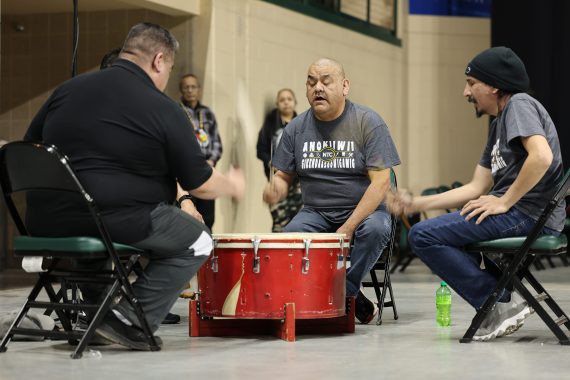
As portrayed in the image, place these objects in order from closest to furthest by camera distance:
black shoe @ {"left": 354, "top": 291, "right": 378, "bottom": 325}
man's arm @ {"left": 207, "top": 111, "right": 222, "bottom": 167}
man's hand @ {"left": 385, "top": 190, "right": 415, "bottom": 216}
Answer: man's hand @ {"left": 385, "top": 190, "right": 415, "bottom": 216}
black shoe @ {"left": 354, "top": 291, "right": 378, "bottom": 325}
man's arm @ {"left": 207, "top": 111, "right": 222, "bottom": 167}

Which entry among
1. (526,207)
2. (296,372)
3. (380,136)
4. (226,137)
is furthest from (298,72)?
(296,372)

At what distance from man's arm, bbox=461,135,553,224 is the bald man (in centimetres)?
80

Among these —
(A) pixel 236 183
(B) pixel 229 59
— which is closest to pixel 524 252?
(A) pixel 236 183

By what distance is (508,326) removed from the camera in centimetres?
474

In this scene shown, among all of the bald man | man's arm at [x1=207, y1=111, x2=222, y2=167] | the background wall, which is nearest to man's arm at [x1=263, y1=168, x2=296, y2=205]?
the bald man

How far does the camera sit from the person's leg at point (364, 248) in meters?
5.33

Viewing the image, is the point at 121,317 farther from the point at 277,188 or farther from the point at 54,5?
the point at 54,5

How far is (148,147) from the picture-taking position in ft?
14.1

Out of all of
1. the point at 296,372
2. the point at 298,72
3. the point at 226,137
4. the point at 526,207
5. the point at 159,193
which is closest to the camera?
the point at 296,372

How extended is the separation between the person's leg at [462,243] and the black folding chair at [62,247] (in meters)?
1.24

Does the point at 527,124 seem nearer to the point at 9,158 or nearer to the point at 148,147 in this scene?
the point at 148,147

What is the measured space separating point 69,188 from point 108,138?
0.93 ft

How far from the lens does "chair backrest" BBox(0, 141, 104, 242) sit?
13.2ft

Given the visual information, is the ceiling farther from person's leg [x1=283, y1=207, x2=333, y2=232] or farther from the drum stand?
the drum stand
